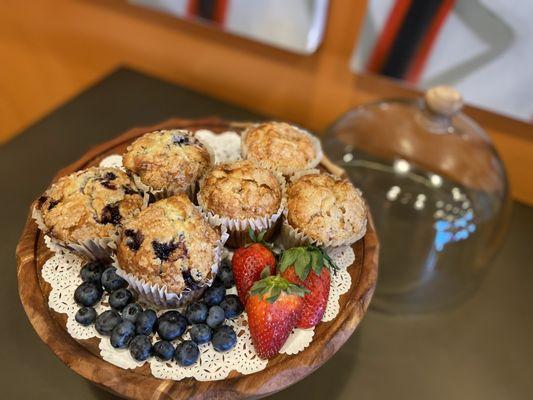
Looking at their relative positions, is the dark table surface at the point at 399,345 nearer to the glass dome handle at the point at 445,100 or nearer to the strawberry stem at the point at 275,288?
the strawberry stem at the point at 275,288

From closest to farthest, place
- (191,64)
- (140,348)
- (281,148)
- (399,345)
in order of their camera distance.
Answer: (140,348), (281,148), (399,345), (191,64)

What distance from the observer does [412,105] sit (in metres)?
1.64

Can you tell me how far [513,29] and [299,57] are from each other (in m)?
0.74

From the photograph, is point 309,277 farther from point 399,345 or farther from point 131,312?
point 399,345

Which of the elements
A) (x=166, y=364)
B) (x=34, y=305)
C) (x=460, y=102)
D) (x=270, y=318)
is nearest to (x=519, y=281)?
(x=460, y=102)

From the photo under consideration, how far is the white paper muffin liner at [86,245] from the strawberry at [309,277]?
39 cm

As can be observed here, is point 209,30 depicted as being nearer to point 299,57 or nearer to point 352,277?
point 299,57

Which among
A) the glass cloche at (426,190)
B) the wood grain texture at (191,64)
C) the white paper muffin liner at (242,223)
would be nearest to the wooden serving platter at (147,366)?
the white paper muffin liner at (242,223)

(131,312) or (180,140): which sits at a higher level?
(180,140)

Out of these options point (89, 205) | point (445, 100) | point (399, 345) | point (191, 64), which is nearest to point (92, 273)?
point (89, 205)

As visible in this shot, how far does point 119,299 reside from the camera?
3.33 feet

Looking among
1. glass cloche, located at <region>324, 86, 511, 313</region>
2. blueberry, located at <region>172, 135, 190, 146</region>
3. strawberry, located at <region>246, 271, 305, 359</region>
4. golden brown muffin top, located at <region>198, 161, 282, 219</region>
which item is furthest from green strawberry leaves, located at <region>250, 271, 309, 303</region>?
glass cloche, located at <region>324, 86, 511, 313</region>

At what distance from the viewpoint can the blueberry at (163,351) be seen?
0.94m

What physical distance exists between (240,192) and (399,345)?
2.23 ft
